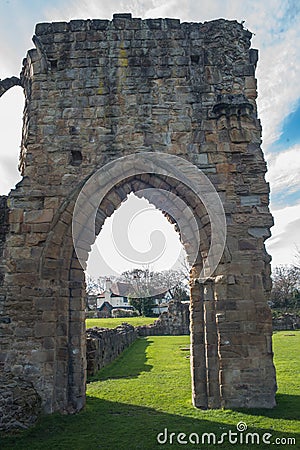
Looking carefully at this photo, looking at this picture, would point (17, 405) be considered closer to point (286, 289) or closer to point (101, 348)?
point (101, 348)

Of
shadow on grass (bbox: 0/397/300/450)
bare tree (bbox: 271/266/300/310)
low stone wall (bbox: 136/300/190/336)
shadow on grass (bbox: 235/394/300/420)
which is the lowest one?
shadow on grass (bbox: 0/397/300/450)

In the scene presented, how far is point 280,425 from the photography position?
5.75 m

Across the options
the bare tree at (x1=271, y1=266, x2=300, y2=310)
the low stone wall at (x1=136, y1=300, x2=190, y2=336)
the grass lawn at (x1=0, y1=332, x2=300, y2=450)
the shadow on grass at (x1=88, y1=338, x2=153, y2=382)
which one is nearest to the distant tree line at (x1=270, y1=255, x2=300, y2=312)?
the bare tree at (x1=271, y1=266, x2=300, y2=310)

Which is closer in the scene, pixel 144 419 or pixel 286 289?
pixel 144 419

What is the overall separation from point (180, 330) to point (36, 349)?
704 inches

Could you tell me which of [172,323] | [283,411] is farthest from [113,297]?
[283,411]

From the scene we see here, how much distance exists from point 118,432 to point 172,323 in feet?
60.0

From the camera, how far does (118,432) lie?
5.68m

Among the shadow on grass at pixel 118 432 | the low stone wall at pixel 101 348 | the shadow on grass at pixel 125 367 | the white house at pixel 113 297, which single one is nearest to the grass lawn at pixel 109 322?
the low stone wall at pixel 101 348

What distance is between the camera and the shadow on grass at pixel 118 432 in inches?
205

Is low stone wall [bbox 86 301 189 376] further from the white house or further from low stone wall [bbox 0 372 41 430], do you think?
the white house

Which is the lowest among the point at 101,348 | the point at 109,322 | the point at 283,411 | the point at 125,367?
the point at 283,411

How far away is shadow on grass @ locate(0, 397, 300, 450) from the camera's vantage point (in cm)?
520

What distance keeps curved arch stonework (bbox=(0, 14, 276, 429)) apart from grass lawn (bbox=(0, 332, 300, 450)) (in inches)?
15.7
